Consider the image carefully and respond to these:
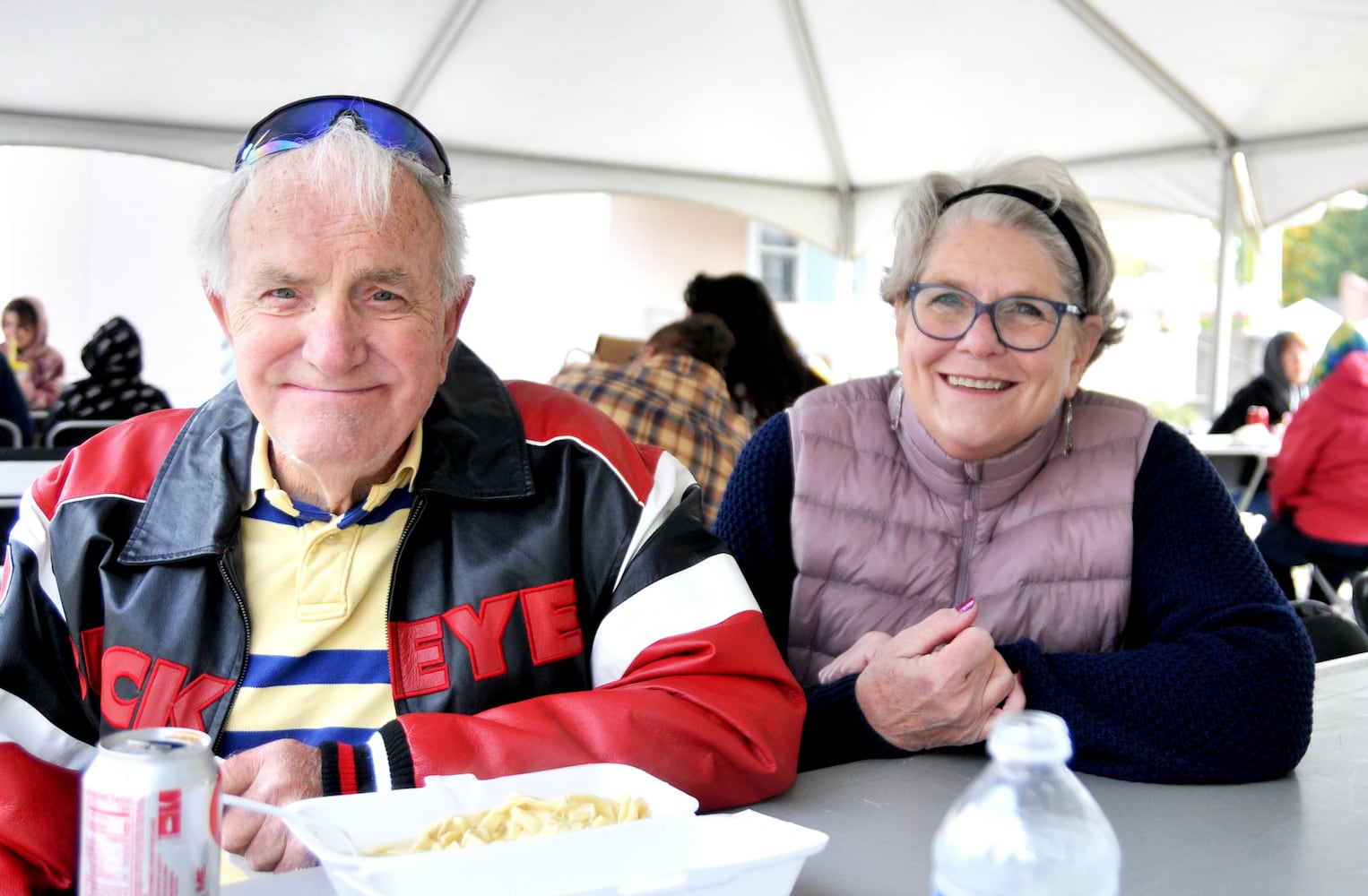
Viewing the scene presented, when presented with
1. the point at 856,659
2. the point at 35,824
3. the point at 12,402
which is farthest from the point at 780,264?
the point at 35,824

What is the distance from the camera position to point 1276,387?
751 centimetres

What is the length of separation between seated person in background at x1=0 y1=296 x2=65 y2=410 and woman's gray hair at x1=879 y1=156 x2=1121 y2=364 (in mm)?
7579

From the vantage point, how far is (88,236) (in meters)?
13.4

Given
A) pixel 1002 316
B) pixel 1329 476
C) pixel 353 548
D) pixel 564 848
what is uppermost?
pixel 1002 316

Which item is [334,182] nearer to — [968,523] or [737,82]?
[968,523]

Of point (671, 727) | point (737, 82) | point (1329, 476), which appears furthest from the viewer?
point (737, 82)

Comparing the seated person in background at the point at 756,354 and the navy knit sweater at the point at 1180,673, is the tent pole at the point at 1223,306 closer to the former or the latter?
the seated person in background at the point at 756,354

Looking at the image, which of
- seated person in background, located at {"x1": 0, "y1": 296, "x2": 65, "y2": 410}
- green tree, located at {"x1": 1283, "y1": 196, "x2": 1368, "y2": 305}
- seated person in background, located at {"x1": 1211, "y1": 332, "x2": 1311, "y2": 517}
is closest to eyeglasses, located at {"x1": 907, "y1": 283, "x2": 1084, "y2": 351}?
seated person in background, located at {"x1": 1211, "y1": 332, "x2": 1311, "y2": 517}

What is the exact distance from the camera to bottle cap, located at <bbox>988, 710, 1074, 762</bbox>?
0.74 m

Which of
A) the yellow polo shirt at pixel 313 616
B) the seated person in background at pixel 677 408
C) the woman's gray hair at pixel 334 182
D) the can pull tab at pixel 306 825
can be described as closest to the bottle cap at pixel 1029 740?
the can pull tab at pixel 306 825

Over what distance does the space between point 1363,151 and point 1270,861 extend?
18.4ft

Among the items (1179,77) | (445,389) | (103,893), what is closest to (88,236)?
(1179,77)

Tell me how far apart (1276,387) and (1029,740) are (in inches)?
300

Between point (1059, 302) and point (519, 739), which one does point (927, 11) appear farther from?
point (519, 739)
